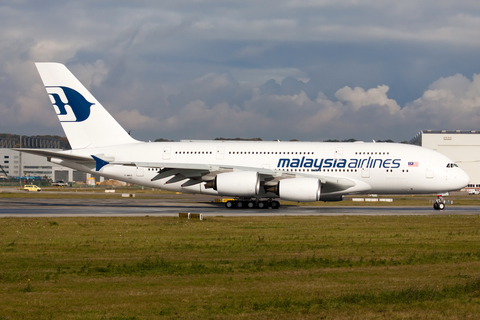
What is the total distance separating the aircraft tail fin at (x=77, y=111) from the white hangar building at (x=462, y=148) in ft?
274

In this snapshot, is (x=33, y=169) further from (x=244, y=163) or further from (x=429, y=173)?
(x=429, y=173)

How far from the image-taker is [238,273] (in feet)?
38.8


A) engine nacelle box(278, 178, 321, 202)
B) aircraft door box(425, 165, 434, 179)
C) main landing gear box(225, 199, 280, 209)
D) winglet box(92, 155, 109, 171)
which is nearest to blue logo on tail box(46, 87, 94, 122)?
winglet box(92, 155, 109, 171)

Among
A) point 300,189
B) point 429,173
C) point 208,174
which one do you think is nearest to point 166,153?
point 208,174

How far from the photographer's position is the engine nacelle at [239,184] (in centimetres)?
3338

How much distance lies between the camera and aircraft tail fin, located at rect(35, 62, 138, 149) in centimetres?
3834

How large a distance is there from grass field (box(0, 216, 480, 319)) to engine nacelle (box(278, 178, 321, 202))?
1143 cm

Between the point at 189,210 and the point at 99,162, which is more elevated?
the point at 99,162

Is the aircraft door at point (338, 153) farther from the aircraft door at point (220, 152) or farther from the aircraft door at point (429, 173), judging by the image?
the aircraft door at point (220, 152)

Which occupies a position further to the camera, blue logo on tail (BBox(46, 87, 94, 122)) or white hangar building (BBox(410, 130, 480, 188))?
white hangar building (BBox(410, 130, 480, 188))

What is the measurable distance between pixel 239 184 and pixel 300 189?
161 inches

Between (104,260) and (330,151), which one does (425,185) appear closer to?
(330,151)

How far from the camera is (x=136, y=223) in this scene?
2334cm

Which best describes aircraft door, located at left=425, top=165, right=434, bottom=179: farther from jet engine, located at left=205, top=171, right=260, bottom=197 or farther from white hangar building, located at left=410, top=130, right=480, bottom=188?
white hangar building, located at left=410, top=130, right=480, bottom=188
